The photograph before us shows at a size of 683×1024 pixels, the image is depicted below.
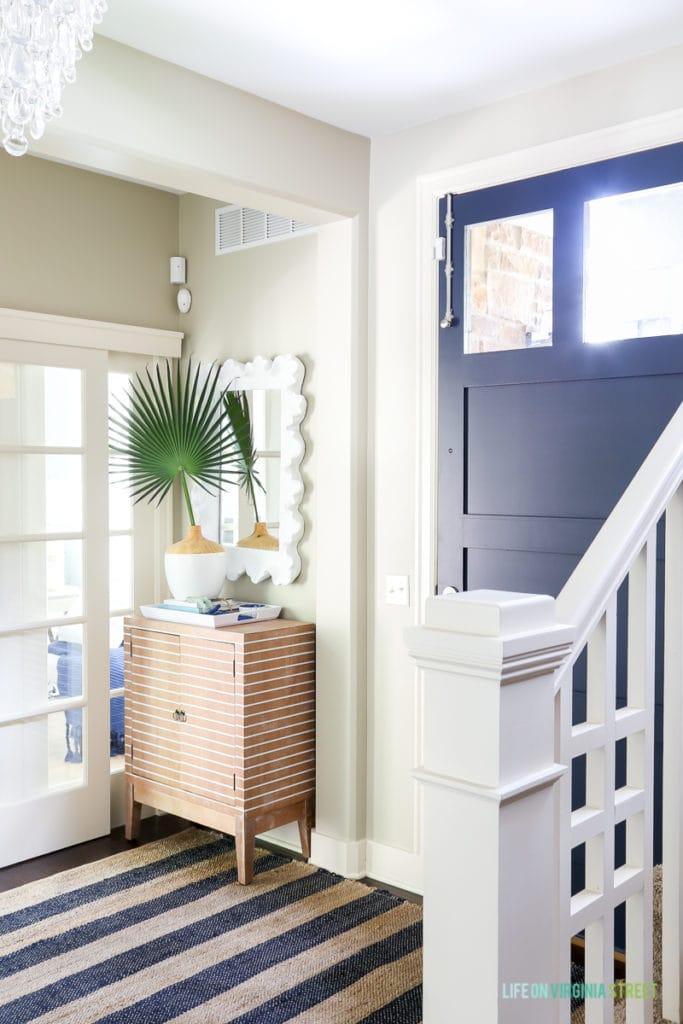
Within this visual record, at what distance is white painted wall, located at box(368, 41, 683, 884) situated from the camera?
3.22 meters

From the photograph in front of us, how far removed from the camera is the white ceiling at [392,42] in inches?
93.8

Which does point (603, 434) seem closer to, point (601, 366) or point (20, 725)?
point (601, 366)

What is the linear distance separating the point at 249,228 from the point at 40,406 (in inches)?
44.0

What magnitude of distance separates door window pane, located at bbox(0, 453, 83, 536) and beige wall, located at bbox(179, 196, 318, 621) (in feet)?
2.42

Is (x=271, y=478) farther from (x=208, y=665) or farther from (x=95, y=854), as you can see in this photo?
(x=95, y=854)

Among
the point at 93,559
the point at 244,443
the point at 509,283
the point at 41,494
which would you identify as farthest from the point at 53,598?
the point at 509,283

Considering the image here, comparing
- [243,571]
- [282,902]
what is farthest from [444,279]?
[282,902]

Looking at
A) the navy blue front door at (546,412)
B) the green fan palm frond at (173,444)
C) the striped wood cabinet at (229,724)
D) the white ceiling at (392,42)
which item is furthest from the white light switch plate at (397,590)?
the white ceiling at (392,42)

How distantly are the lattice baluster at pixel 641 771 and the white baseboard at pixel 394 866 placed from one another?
1.87 meters

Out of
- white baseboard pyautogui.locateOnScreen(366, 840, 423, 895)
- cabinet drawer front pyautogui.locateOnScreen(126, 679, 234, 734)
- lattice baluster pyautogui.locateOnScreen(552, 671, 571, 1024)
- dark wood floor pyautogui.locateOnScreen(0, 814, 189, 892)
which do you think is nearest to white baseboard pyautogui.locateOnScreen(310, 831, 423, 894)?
white baseboard pyautogui.locateOnScreen(366, 840, 423, 895)

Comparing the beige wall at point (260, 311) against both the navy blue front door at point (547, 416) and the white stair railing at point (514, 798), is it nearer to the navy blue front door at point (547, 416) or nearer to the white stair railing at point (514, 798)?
the navy blue front door at point (547, 416)

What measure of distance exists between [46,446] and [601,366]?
2.15 metres

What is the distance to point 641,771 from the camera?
4.66 feet

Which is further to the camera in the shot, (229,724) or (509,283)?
(229,724)
